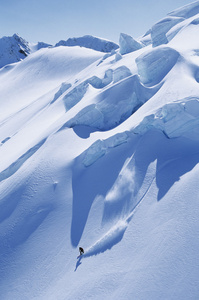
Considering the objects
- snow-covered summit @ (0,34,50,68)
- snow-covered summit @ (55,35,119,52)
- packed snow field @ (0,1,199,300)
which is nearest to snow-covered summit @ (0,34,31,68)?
snow-covered summit @ (0,34,50,68)

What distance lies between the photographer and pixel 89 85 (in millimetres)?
28266

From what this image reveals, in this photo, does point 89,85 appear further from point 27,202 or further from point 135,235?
point 135,235

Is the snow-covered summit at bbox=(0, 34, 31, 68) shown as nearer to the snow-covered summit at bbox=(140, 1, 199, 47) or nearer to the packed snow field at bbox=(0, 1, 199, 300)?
the snow-covered summit at bbox=(140, 1, 199, 47)

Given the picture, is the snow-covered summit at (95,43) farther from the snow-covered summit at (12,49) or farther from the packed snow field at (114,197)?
the packed snow field at (114,197)

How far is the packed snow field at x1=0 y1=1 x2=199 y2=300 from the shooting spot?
10078 millimetres

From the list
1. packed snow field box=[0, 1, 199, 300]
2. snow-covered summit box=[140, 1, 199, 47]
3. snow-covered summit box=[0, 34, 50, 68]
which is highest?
snow-covered summit box=[0, 34, 50, 68]

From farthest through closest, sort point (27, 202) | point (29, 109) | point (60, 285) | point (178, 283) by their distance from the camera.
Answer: point (29, 109), point (27, 202), point (60, 285), point (178, 283)

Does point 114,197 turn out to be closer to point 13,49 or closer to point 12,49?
point 12,49

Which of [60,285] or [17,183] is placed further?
[17,183]

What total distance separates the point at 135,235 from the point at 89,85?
20810 millimetres

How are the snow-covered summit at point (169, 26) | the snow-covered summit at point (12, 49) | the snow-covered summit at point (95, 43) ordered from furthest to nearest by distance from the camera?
1. the snow-covered summit at point (95, 43)
2. the snow-covered summit at point (12, 49)
3. the snow-covered summit at point (169, 26)

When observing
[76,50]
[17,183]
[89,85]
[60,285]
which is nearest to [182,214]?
[60,285]

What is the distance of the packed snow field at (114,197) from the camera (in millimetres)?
10078

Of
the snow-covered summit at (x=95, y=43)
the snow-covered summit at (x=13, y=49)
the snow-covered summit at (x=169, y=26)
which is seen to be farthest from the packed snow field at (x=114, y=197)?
the snow-covered summit at (x=95, y=43)
